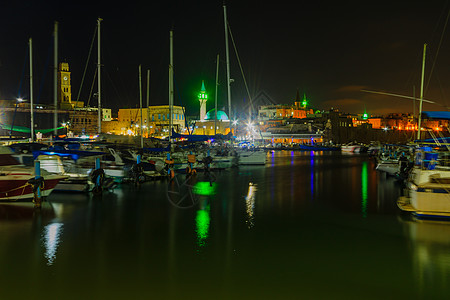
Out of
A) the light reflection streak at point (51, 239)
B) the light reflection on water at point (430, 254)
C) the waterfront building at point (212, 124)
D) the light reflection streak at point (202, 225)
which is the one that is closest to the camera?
the light reflection on water at point (430, 254)

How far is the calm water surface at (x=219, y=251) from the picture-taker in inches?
328

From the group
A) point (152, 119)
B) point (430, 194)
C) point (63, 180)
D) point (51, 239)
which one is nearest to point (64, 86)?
point (152, 119)

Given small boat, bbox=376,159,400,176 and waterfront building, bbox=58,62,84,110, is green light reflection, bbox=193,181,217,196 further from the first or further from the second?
waterfront building, bbox=58,62,84,110

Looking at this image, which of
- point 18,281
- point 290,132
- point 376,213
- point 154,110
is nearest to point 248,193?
point 376,213

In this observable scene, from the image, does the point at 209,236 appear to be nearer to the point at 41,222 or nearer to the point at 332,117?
the point at 41,222

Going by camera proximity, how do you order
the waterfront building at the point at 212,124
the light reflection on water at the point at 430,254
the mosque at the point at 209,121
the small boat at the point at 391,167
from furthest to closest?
the mosque at the point at 209,121
the waterfront building at the point at 212,124
the small boat at the point at 391,167
the light reflection on water at the point at 430,254

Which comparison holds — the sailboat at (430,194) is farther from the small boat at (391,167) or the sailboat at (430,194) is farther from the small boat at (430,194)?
the small boat at (391,167)

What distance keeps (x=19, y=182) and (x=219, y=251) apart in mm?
11212

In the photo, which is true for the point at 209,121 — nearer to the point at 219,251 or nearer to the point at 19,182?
the point at 19,182

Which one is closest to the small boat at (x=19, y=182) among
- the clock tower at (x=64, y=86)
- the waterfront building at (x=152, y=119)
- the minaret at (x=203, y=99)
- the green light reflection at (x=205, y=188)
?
the green light reflection at (x=205, y=188)

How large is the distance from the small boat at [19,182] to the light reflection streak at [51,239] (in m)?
4.75

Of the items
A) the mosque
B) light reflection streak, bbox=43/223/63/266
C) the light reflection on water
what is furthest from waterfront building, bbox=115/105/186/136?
the light reflection on water

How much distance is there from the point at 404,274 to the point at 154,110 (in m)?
127

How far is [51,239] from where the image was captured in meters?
11.9
